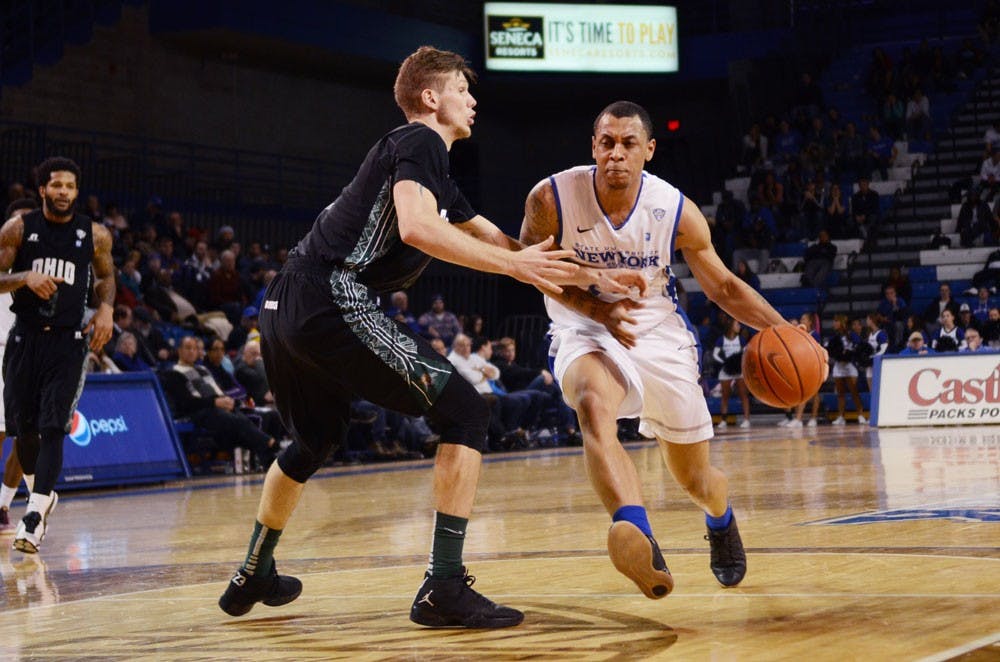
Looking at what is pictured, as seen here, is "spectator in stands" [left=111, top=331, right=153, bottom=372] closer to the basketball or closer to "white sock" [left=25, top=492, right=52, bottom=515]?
"white sock" [left=25, top=492, right=52, bottom=515]

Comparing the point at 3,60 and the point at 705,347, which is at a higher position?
the point at 3,60

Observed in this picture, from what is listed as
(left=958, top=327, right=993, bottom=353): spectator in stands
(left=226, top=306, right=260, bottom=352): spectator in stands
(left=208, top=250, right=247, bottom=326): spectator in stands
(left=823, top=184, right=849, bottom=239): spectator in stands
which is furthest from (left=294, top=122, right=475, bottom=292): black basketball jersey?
(left=823, top=184, right=849, bottom=239): spectator in stands

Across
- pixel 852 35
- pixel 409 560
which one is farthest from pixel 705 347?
pixel 409 560

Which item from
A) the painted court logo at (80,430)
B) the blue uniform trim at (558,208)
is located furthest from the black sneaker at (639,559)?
the painted court logo at (80,430)

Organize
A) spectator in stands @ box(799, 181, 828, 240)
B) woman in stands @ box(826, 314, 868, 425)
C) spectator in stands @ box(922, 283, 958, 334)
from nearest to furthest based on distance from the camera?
spectator in stands @ box(922, 283, 958, 334), woman in stands @ box(826, 314, 868, 425), spectator in stands @ box(799, 181, 828, 240)

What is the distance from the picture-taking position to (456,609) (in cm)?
444

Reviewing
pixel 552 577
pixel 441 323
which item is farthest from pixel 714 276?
pixel 441 323

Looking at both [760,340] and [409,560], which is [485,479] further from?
[760,340]

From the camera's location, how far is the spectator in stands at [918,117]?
2562 centimetres

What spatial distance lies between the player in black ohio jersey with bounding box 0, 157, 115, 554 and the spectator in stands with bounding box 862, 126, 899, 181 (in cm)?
1956

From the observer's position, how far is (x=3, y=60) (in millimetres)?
19594

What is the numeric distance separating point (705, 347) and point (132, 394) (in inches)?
479

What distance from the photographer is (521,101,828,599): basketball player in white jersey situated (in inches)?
201

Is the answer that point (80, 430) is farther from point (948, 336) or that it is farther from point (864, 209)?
point (864, 209)
